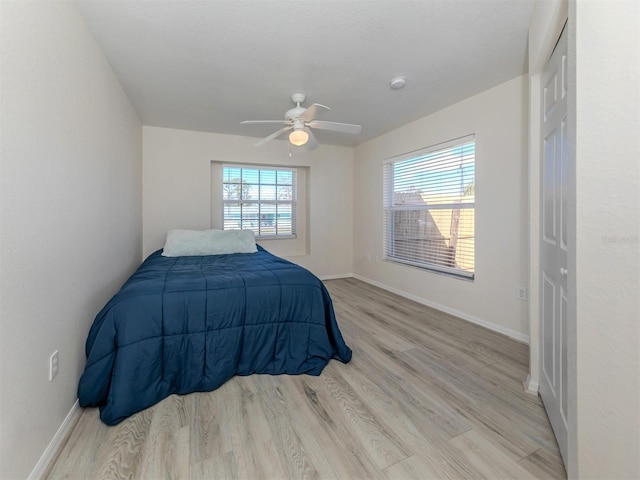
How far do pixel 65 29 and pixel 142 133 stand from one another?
7.87 feet

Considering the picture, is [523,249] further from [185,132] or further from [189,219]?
[185,132]

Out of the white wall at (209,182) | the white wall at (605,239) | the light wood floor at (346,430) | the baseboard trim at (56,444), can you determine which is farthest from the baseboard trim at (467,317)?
the baseboard trim at (56,444)

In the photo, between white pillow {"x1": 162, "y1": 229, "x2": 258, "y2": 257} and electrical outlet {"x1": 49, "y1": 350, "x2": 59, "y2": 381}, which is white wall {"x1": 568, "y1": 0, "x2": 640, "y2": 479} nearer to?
electrical outlet {"x1": 49, "y1": 350, "x2": 59, "y2": 381}

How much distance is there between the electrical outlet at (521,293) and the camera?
250 cm

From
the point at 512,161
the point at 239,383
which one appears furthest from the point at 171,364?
the point at 512,161

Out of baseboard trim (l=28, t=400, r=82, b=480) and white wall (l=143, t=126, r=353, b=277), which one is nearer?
baseboard trim (l=28, t=400, r=82, b=480)

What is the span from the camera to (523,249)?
2.52m

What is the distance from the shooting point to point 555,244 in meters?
1.40

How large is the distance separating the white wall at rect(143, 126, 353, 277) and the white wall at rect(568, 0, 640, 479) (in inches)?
149

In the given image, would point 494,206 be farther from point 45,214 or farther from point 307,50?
point 45,214

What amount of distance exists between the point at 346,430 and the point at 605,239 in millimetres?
1337

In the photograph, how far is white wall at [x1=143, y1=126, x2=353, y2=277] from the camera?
3.80 m

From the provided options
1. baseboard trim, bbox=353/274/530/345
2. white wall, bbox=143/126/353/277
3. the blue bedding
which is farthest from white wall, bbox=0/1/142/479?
baseboard trim, bbox=353/274/530/345

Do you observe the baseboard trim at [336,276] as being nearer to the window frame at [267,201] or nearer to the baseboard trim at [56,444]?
the window frame at [267,201]
